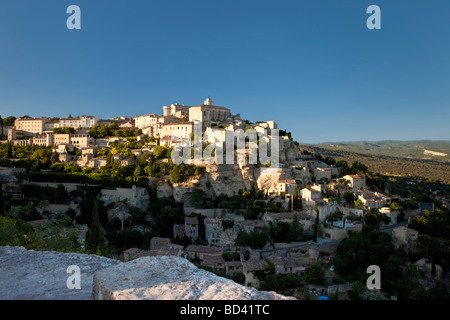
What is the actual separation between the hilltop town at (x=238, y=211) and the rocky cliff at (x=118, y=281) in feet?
19.2

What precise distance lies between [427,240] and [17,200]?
1289 inches

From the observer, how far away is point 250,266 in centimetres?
1950

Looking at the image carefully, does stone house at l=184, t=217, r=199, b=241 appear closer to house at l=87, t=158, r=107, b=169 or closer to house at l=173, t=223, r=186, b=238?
house at l=173, t=223, r=186, b=238

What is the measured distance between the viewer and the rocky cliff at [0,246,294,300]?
3354mm

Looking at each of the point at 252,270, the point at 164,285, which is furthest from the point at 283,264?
the point at 164,285

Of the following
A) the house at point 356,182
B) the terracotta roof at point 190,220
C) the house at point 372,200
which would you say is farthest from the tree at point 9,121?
the house at point 372,200

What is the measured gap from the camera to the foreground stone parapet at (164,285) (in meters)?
3.30

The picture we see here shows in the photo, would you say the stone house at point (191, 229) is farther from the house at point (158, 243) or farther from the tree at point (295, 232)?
the tree at point (295, 232)

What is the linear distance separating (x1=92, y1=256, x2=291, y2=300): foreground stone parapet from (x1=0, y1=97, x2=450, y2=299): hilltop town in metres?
8.27

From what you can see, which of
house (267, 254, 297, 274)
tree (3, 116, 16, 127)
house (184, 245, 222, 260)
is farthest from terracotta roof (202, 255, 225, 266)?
tree (3, 116, 16, 127)

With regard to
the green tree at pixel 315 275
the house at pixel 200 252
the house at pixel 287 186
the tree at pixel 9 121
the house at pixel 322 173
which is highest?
the tree at pixel 9 121

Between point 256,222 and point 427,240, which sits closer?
point 427,240
